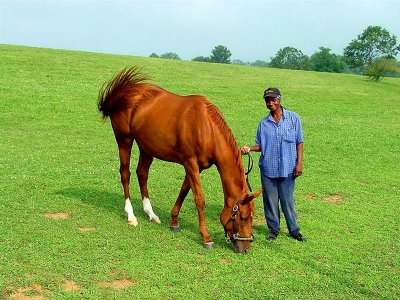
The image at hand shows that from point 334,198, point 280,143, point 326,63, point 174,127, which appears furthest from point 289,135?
point 326,63

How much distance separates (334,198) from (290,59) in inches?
3682

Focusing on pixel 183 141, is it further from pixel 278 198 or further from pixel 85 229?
pixel 85 229

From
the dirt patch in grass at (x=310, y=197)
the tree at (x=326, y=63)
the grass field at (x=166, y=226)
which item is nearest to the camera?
the grass field at (x=166, y=226)

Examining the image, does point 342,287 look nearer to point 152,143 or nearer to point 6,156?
point 152,143

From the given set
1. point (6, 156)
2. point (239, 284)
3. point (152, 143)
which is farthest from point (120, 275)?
point (6, 156)

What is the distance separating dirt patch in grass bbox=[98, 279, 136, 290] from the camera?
505 cm

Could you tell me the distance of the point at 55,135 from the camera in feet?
45.3

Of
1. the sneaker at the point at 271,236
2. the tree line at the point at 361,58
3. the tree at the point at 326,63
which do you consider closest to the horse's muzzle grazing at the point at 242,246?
the sneaker at the point at 271,236

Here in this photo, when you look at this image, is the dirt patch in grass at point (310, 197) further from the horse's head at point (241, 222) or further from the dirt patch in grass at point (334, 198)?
the horse's head at point (241, 222)

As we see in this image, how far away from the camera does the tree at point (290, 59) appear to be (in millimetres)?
94375

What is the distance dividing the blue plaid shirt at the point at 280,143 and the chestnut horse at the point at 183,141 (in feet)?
1.88

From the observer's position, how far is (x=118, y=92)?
24.3 feet

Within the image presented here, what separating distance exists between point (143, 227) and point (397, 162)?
829cm

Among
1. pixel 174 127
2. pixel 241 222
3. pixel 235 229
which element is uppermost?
pixel 174 127
